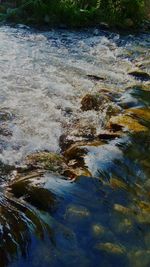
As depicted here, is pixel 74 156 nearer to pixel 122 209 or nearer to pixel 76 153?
pixel 76 153

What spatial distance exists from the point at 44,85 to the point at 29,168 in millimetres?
2811

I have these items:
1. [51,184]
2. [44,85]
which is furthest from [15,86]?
[51,184]

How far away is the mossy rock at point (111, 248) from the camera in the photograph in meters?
3.93

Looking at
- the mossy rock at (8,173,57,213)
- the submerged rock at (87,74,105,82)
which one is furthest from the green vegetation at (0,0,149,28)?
the mossy rock at (8,173,57,213)

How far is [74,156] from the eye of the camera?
18.1 feet

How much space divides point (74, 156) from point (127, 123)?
1.25m

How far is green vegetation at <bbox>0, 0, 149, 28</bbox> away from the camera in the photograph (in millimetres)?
11789

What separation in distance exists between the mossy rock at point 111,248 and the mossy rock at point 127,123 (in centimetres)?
247

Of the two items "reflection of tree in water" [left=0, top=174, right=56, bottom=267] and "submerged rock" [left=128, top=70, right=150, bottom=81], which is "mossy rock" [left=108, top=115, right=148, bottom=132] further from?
"submerged rock" [left=128, top=70, right=150, bottom=81]

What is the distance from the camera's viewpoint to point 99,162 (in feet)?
17.5

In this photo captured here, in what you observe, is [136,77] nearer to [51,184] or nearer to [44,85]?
[44,85]

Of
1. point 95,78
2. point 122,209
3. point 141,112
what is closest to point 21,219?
point 122,209

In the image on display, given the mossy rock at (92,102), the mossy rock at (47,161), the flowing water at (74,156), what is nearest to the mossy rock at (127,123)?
the flowing water at (74,156)

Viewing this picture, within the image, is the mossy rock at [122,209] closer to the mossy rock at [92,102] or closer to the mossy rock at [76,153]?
the mossy rock at [76,153]
